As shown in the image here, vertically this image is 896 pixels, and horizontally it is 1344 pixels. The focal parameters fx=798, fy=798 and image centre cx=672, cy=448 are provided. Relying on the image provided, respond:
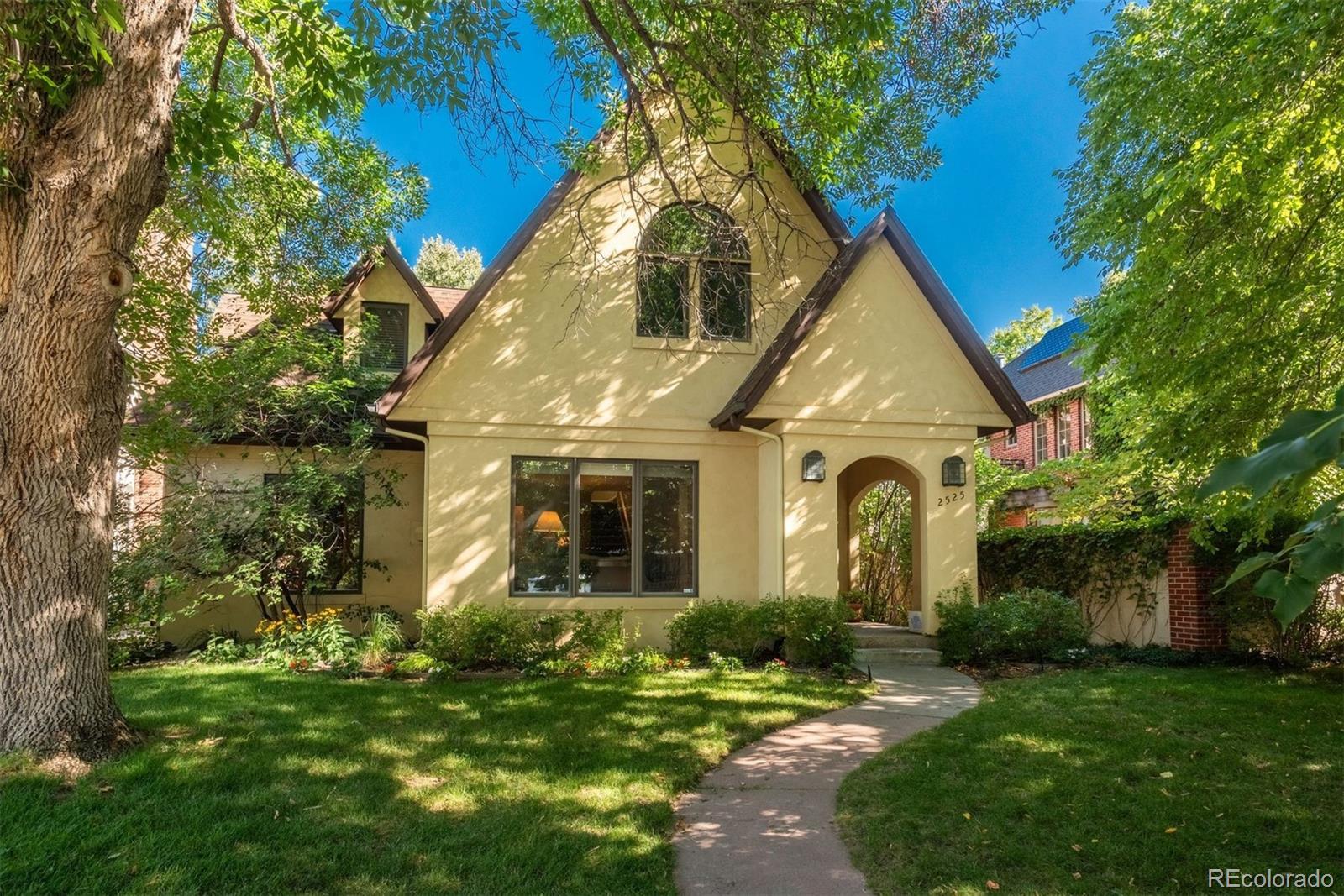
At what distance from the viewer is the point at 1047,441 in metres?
24.9

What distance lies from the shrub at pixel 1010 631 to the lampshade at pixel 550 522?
5000 mm

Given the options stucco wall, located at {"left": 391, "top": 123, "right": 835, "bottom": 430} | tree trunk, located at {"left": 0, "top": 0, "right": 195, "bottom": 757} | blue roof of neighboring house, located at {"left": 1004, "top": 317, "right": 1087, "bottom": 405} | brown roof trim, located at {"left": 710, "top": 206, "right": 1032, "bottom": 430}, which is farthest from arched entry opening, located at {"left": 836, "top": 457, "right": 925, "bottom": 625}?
tree trunk, located at {"left": 0, "top": 0, "right": 195, "bottom": 757}

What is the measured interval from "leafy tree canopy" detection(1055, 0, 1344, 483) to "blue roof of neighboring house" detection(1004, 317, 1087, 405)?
15.2 meters

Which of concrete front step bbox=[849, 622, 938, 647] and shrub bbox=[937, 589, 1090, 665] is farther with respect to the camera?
concrete front step bbox=[849, 622, 938, 647]

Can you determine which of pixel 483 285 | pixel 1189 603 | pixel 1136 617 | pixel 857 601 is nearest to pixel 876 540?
pixel 857 601

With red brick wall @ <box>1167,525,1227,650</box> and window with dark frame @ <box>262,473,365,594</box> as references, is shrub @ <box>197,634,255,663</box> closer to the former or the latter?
window with dark frame @ <box>262,473,365,594</box>

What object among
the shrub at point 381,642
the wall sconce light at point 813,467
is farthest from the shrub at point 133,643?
the wall sconce light at point 813,467

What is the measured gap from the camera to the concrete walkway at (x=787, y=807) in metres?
3.93

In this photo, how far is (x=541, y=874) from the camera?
387 cm

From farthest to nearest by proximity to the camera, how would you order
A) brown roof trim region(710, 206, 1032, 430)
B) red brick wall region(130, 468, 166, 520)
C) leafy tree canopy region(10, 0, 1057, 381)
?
red brick wall region(130, 468, 166, 520) < brown roof trim region(710, 206, 1032, 430) < leafy tree canopy region(10, 0, 1057, 381)

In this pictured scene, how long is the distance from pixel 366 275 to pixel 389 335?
0.97m

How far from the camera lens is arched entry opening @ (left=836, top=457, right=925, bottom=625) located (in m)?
13.4

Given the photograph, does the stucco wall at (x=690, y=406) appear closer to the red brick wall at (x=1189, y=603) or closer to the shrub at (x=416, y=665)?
the shrub at (x=416, y=665)

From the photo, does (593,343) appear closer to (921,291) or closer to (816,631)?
(921,291)
